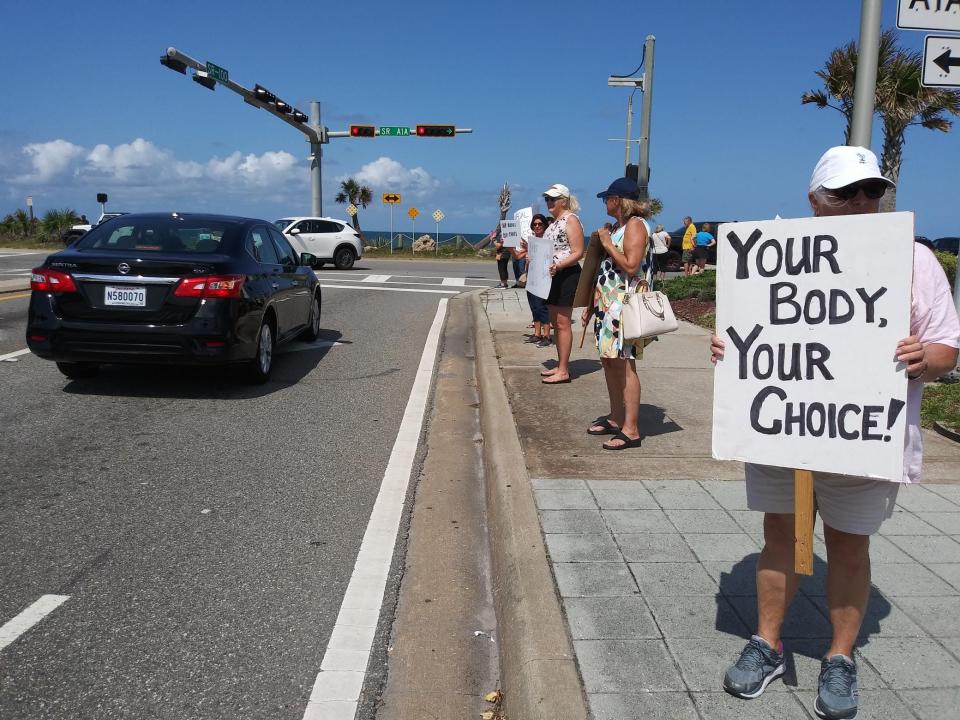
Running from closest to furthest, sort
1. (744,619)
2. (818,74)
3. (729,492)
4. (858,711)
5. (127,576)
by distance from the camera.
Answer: (858,711)
(744,619)
(127,576)
(729,492)
(818,74)

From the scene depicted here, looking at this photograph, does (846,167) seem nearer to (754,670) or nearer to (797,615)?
(754,670)

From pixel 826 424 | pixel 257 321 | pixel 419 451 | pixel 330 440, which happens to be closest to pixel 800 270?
pixel 826 424

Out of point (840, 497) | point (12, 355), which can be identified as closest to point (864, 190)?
point (840, 497)

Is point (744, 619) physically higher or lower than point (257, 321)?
lower

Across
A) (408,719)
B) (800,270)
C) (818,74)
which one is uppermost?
(818,74)

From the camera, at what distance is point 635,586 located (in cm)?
356

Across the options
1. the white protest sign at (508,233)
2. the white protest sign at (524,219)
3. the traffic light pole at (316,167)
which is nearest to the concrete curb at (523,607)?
the white protest sign at (524,219)

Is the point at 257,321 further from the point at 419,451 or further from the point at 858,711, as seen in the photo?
the point at 858,711

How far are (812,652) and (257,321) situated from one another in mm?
5916

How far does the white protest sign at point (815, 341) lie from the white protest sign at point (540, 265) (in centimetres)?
531

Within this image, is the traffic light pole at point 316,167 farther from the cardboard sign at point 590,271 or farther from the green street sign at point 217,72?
the cardboard sign at point 590,271

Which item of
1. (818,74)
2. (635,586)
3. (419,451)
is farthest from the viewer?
(818,74)

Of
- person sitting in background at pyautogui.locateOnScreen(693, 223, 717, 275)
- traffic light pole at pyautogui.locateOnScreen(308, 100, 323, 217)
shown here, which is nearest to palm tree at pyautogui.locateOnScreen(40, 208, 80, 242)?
traffic light pole at pyautogui.locateOnScreen(308, 100, 323, 217)

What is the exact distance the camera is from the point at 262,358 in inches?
319
